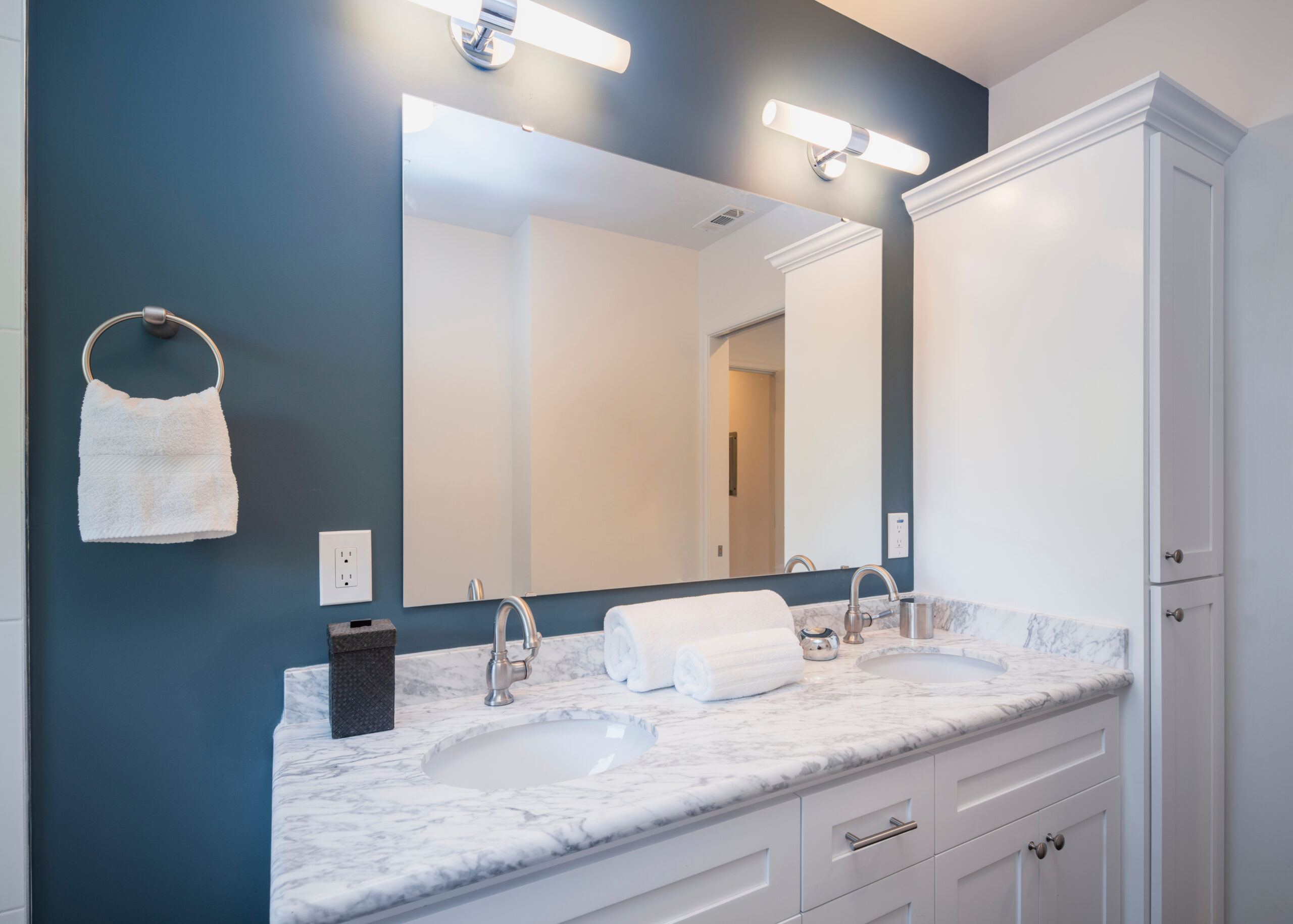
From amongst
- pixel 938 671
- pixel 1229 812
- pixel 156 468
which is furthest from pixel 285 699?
pixel 1229 812

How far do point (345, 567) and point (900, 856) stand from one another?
1.03 m

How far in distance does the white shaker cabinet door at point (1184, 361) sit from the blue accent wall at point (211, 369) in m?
1.27

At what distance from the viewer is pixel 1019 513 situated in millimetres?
1638

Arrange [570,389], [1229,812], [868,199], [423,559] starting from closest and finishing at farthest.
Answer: [423,559]
[570,389]
[1229,812]
[868,199]

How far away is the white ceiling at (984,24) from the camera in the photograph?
175 centimetres

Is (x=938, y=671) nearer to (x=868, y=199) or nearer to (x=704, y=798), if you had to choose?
(x=704, y=798)

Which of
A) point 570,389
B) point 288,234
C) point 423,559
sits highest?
point 288,234

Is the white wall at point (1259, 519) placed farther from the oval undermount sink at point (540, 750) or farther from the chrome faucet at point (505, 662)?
the chrome faucet at point (505, 662)

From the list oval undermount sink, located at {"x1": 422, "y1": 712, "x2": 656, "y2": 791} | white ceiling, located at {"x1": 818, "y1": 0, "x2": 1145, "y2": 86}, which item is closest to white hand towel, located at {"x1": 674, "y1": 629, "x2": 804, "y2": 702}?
oval undermount sink, located at {"x1": 422, "y1": 712, "x2": 656, "y2": 791}

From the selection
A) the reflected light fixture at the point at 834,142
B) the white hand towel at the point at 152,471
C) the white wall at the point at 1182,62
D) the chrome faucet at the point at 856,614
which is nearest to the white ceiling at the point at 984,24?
the white wall at the point at 1182,62

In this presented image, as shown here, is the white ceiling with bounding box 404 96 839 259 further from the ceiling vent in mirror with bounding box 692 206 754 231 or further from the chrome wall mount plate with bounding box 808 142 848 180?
the chrome wall mount plate with bounding box 808 142 848 180

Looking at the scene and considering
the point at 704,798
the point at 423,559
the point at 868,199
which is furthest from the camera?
the point at 868,199

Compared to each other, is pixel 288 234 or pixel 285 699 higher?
pixel 288 234

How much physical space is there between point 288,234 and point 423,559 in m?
0.61
